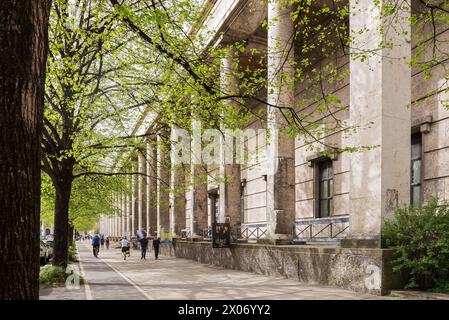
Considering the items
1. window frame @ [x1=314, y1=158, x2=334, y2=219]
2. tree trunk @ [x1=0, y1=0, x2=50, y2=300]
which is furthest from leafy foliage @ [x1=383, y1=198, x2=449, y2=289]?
window frame @ [x1=314, y1=158, x2=334, y2=219]

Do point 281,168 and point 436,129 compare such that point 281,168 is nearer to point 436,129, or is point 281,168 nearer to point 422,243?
point 436,129

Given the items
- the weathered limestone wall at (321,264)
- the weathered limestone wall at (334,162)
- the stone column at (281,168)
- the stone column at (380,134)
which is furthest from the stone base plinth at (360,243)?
the weathered limestone wall at (334,162)

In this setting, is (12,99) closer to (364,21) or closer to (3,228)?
(3,228)

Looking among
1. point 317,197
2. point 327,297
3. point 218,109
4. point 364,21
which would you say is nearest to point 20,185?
point 218,109

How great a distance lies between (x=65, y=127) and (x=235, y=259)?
8.54m

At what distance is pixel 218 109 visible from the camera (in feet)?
36.5

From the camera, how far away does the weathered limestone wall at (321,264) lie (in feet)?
35.0

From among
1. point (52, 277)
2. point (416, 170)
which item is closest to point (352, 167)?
point (416, 170)

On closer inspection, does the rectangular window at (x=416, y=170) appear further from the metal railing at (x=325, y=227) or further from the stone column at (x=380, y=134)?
the stone column at (x=380, y=134)

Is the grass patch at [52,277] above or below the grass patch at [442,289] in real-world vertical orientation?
below

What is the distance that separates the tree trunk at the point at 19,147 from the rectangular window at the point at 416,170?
1379 cm

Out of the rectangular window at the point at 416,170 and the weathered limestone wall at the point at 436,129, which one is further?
the rectangular window at the point at 416,170
